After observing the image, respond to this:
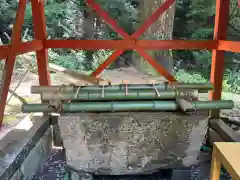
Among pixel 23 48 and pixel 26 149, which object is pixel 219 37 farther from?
pixel 26 149

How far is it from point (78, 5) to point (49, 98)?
28.8 feet

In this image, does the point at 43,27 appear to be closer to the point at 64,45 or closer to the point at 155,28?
the point at 64,45

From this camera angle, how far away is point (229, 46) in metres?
3.64

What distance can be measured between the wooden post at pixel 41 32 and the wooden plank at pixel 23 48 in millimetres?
115

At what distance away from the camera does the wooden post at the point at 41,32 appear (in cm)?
390

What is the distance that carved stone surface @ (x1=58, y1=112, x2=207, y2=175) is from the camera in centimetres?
300

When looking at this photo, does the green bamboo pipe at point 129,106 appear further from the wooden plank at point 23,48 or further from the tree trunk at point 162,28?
the tree trunk at point 162,28

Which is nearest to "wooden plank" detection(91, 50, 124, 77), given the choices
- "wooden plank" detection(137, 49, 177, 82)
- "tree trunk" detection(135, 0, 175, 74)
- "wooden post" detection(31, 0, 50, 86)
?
"wooden plank" detection(137, 49, 177, 82)

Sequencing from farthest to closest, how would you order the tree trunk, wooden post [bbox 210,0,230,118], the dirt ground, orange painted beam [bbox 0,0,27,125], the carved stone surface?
the tree trunk → the dirt ground → wooden post [bbox 210,0,230,118] → the carved stone surface → orange painted beam [bbox 0,0,27,125]

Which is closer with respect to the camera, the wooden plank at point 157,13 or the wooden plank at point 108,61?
the wooden plank at point 157,13

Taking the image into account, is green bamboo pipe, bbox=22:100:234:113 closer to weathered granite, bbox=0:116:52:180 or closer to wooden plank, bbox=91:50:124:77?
weathered granite, bbox=0:116:52:180

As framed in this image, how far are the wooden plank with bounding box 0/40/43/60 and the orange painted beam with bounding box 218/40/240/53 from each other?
8.11 feet

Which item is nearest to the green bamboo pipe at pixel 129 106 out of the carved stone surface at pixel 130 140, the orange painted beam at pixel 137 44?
the carved stone surface at pixel 130 140

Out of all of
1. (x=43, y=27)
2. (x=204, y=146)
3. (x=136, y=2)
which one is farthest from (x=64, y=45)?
(x=136, y=2)
